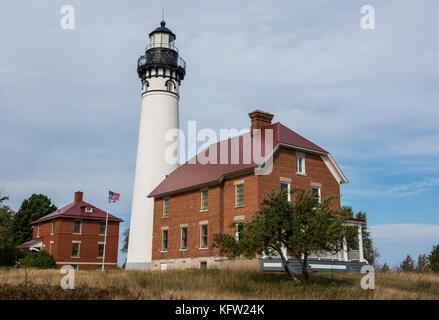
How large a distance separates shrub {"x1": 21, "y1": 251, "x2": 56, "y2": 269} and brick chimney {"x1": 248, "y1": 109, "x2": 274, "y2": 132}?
24.7 metres

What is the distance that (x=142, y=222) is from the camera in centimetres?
3734

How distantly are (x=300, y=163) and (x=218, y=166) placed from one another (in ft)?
18.3

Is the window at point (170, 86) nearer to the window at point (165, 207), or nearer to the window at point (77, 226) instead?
the window at point (165, 207)

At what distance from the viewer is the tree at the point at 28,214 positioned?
62.4 m

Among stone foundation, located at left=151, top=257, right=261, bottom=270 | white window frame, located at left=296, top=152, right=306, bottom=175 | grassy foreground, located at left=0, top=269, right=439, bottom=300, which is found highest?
white window frame, located at left=296, top=152, right=306, bottom=175

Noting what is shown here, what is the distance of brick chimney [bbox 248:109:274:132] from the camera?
103 feet

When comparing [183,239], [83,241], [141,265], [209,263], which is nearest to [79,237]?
[83,241]

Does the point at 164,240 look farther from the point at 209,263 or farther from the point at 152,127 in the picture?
the point at 152,127

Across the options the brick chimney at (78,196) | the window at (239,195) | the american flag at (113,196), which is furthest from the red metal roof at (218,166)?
the brick chimney at (78,196)

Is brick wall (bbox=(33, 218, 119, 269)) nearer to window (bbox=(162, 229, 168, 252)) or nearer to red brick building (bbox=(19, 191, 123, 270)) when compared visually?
red brick building (bbox=(19, 191, 123, 270))

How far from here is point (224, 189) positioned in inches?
1179

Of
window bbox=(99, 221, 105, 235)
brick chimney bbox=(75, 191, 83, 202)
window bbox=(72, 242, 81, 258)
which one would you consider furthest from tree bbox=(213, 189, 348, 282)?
brick chimney bbox=(75, 191, 83, 202)
